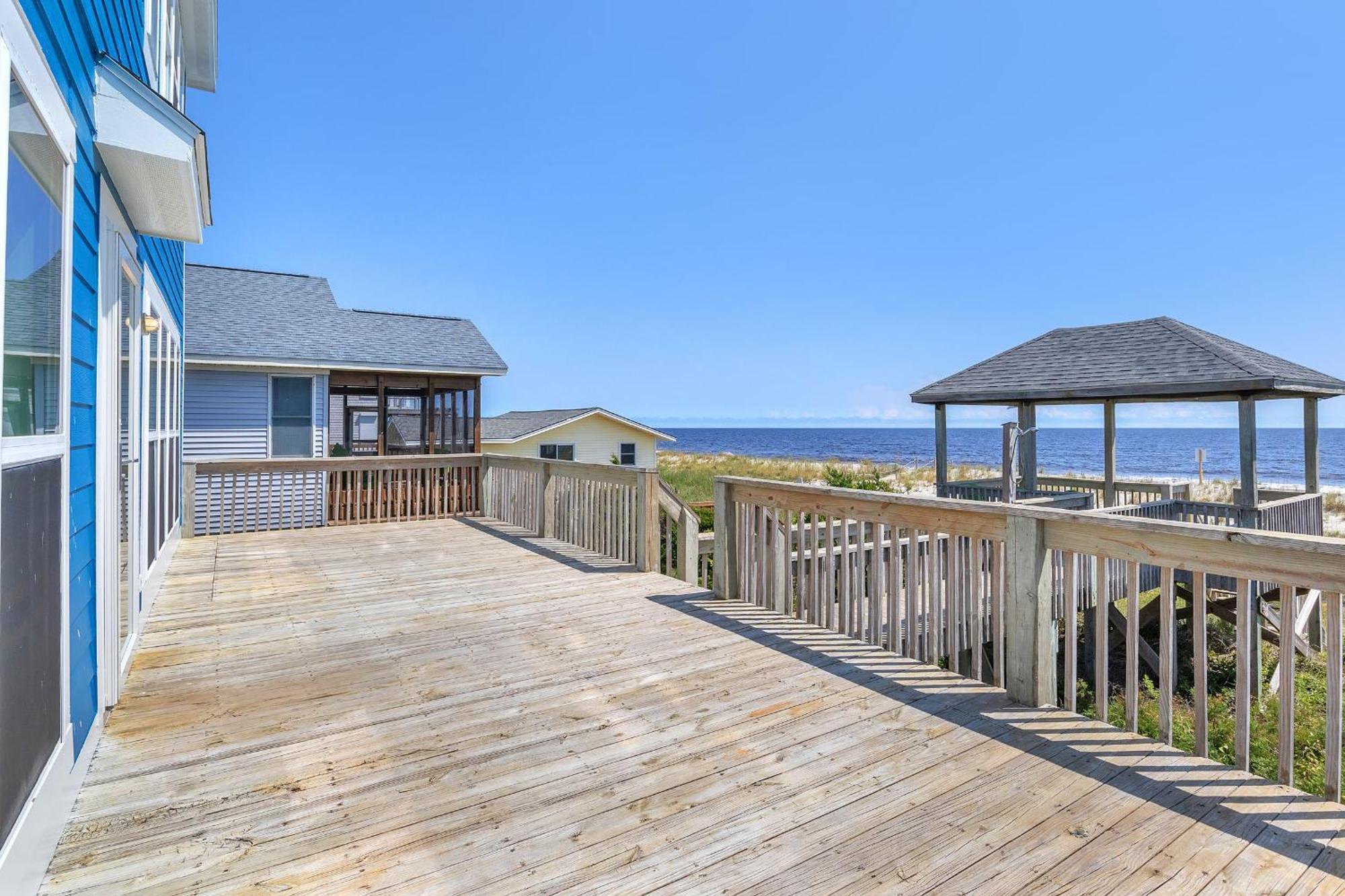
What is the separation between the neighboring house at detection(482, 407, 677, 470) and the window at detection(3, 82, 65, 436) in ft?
55.8

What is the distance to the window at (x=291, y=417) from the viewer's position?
10266 mm

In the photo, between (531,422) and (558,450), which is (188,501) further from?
(531,422)

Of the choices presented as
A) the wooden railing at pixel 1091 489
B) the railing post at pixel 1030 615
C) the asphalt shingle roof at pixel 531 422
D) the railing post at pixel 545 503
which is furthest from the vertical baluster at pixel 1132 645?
the asphalt shingle roof at pixel 531 422

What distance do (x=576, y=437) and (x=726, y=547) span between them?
640 inches

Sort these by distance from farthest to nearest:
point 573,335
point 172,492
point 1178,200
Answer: point 573,335, point 1178,200, point 172,492

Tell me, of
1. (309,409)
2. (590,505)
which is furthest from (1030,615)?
(309,409)

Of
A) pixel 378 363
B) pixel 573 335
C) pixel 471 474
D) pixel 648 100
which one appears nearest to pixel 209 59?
pixel 378 363

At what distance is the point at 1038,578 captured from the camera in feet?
9.48

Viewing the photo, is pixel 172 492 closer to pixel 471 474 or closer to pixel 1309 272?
pixel 471 474

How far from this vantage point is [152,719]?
2855mm

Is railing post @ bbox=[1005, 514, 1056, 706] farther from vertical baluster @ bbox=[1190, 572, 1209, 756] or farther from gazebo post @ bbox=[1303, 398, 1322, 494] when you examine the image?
gazebo post @ bbox=[1303, 398, 1322, 494]

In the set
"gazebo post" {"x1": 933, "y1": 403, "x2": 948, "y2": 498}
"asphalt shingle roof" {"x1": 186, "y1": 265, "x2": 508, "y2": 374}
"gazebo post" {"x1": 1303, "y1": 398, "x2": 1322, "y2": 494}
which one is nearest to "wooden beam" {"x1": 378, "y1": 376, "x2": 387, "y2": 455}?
"asphalt shingle roof" {"x1": 186, "y1": 265, "x2": 508, "y2": 374}

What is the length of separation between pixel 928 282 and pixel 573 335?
2710 cm

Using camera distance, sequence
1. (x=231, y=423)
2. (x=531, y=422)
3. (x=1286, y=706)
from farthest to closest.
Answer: (x=531, y=422) < (x=231, y=423) < (x=1286, y=706)
